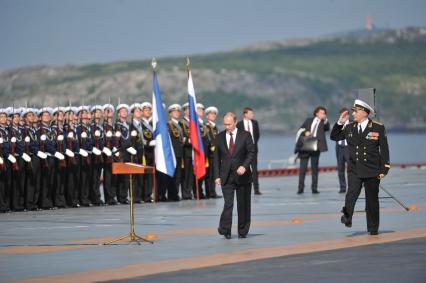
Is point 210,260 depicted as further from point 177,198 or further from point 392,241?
point 177,198

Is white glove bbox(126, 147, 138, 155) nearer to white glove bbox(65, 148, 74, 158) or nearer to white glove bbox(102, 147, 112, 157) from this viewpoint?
white glove bbox(102, 147, 112, 157)

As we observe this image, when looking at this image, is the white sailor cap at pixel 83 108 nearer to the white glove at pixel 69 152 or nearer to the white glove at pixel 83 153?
the white glove at pixel 83 153

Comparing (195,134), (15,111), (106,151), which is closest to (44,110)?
(15,111)

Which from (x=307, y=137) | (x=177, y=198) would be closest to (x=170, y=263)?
(x=177, y=198)

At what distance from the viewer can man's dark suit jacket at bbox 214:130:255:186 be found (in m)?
21.0

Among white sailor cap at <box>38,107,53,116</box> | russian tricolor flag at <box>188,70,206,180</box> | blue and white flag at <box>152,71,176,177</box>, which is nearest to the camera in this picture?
blue and white flag at <box>152,71,176,177</box>

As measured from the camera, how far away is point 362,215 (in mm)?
24875

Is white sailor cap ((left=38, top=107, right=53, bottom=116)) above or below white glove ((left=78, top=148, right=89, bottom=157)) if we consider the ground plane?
above

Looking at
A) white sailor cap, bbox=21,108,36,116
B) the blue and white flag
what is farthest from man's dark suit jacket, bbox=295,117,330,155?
white sailor cap, bbox=21,108,36,116

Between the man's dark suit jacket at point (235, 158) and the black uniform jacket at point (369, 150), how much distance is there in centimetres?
158

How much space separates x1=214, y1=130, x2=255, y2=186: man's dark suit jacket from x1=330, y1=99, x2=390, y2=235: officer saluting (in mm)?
1562

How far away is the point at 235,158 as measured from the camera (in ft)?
69.1

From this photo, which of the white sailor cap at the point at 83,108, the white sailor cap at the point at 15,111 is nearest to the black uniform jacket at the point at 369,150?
the white sailor cap at the point at 15,111

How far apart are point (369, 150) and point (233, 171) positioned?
2.11 metres
